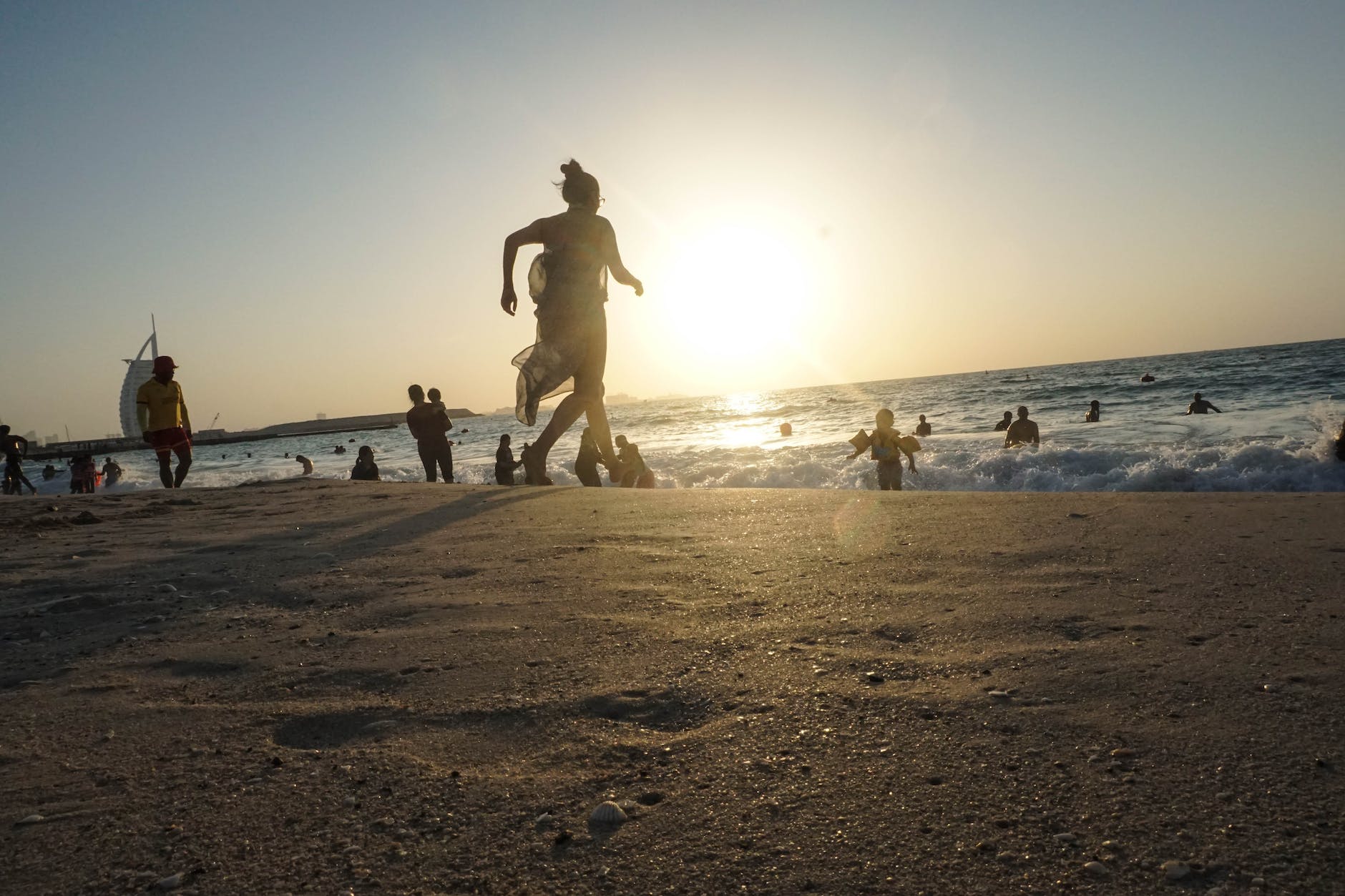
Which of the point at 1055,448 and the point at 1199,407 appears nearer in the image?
the point at 1055,448

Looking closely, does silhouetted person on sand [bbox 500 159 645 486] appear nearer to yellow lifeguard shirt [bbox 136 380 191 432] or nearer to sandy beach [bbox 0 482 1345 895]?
sandy beach [bbox 0 482 1345 895]

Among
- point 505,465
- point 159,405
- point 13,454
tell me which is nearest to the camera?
point 159,405

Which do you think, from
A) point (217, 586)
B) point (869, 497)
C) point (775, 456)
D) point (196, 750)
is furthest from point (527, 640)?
point (775, 456)

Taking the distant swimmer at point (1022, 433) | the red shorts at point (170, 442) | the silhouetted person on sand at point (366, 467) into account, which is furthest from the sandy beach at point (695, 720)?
the distant swimmer at point (1022, 433)

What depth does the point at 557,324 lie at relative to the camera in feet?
18.9

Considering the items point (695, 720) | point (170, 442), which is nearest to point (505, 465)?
point (170, 442)

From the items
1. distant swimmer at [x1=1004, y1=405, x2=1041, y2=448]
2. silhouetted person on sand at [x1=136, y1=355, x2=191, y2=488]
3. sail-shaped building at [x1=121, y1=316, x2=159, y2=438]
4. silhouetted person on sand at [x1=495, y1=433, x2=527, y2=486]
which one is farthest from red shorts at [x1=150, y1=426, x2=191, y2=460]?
sail-shaped building at [x1=121, y1=316, x2=159, y2=438]

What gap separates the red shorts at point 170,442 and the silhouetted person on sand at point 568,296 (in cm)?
430

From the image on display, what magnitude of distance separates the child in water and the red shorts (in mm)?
6904

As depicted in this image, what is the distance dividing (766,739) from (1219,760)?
761 millimetres

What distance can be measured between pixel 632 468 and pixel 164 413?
4.64 meters

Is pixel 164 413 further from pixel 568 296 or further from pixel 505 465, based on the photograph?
pixel 568 296

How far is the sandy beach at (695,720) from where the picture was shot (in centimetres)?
115

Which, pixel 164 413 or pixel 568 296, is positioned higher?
pixel 568 296
